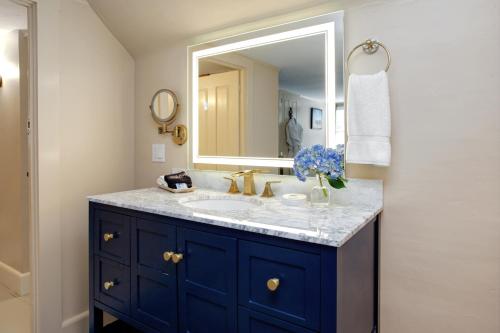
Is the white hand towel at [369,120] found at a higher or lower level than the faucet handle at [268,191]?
higher

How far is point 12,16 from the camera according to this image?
7.52 feet

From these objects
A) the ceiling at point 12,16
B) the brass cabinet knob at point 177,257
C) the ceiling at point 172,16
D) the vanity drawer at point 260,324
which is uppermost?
the ceiling at point 12,16

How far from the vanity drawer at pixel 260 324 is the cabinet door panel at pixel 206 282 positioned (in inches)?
1.5

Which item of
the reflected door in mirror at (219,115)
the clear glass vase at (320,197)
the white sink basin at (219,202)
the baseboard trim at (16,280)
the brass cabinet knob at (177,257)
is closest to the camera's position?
the brass cabinet knob at (177,257)

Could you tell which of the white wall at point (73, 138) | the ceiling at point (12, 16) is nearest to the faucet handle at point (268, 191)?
the white wall at point (73, 138)

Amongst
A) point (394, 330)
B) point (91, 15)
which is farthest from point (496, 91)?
point (91, 15)

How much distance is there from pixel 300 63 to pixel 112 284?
1.42 m

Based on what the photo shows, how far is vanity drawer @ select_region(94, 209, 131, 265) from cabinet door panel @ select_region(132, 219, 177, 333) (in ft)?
0.20

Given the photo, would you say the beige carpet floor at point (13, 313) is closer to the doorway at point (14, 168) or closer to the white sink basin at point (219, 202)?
the doorway at point (14, 168)

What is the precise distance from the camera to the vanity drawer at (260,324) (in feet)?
3.17

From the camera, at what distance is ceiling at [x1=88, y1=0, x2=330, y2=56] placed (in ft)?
5.29

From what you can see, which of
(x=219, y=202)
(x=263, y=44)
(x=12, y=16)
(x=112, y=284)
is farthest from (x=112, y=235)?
(x=12, y=16)

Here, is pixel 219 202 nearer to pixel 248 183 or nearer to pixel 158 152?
pixel 248 183

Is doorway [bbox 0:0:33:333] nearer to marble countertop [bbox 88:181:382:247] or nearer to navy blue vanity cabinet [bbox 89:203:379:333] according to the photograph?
navy blue vanity cabinet [bbox 89:203:379:333]
